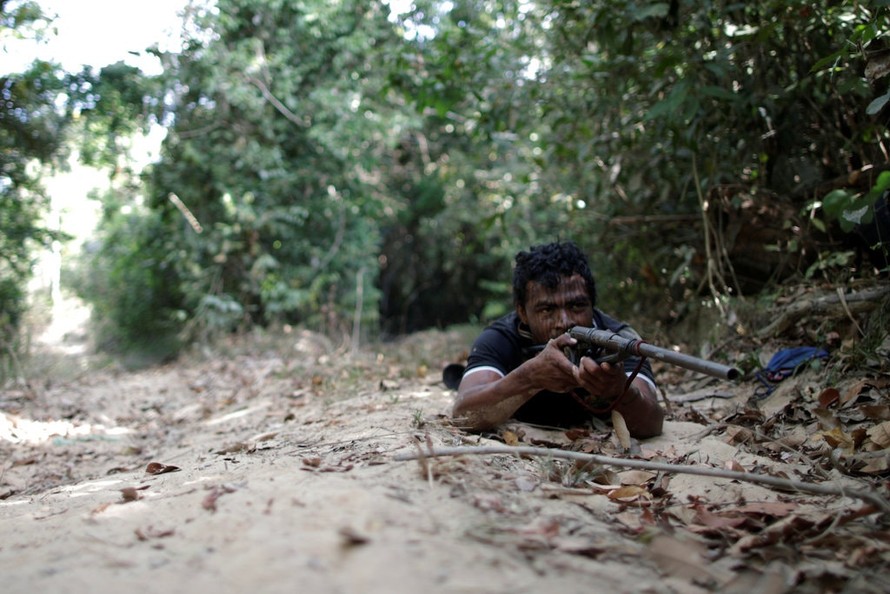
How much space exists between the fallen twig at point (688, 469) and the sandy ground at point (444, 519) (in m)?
0.04

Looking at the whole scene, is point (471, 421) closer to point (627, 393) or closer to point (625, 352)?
point (627, 393)

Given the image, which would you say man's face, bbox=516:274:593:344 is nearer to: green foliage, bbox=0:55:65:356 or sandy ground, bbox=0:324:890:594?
sandy ground, bbox=0:324:890:594

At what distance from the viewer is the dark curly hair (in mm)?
3133

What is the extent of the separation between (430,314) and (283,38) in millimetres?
6704

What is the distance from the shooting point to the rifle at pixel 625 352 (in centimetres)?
201

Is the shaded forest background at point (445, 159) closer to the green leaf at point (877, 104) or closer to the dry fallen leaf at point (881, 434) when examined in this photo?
the green leaf at point (877, 104)

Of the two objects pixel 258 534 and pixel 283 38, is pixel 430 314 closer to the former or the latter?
pixel 283 38

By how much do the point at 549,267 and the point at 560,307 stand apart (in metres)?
0.20

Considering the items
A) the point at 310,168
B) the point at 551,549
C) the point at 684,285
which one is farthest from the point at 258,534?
the point at 310,168

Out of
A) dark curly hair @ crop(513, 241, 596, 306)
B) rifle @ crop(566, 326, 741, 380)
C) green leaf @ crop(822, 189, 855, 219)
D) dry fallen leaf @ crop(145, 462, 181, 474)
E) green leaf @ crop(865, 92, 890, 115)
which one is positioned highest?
green leaf @ crop(865, 92, 890, 115)

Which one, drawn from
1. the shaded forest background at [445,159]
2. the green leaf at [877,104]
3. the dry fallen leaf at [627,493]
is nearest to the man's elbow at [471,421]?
the dry fallen leaf at [627,493]

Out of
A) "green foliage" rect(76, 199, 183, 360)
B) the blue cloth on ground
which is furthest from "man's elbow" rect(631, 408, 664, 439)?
"green foliage" rect(76, 199, 183, 360)

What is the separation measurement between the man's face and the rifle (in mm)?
331

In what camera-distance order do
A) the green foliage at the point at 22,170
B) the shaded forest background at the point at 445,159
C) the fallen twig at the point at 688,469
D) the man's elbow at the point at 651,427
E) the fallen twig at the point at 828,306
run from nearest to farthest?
the fallen twig at the point at 688,469
the man's elbow at the point at 651,427
the fallen twig at the point at 828,306
the shaded forest background at the point at 445,159
the green foliage at the point at 22,170
